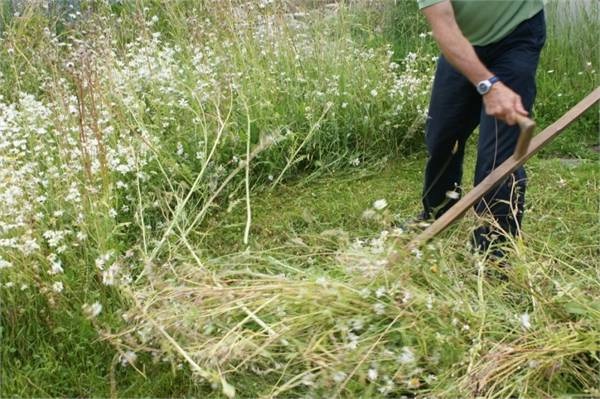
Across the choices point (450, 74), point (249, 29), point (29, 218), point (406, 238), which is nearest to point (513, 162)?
point (406, 238)

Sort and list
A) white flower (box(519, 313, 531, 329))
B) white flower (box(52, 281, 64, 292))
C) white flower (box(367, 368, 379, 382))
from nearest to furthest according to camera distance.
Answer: white flower (box(367, 368, 379, 382)) < white flower (box(519, 313, 531, 329)) < white flower (box(52, 281, 64, 292))

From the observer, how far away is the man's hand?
2926mm

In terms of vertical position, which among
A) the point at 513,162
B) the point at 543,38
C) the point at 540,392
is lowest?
the point at 540,392

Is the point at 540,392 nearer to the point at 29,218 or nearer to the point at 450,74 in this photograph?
the point at 450,74

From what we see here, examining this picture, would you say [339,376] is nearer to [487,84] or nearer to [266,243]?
[487,84]

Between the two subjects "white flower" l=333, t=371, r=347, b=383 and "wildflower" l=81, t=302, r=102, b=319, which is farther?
"wildflower" l=81, t=302, r=102, b=319

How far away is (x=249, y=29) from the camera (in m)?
5.30

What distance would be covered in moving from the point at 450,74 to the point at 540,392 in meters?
1.53

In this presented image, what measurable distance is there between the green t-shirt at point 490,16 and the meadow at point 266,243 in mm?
774

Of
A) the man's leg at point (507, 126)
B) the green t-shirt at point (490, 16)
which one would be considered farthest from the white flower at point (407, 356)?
the green t-shirt at point (490, 16)

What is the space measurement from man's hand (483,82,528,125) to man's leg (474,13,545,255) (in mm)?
283

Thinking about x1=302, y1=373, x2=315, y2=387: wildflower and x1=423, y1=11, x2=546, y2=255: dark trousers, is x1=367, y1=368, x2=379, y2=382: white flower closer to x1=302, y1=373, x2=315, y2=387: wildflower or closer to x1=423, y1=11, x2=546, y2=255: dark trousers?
x1=302, y1=373, x2=315, y2=387: wildflower

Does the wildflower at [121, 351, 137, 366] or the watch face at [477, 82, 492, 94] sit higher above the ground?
the watch face at [477, 82, 492, 94]

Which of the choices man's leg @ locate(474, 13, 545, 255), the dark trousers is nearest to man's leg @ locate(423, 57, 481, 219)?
the dark trousers
